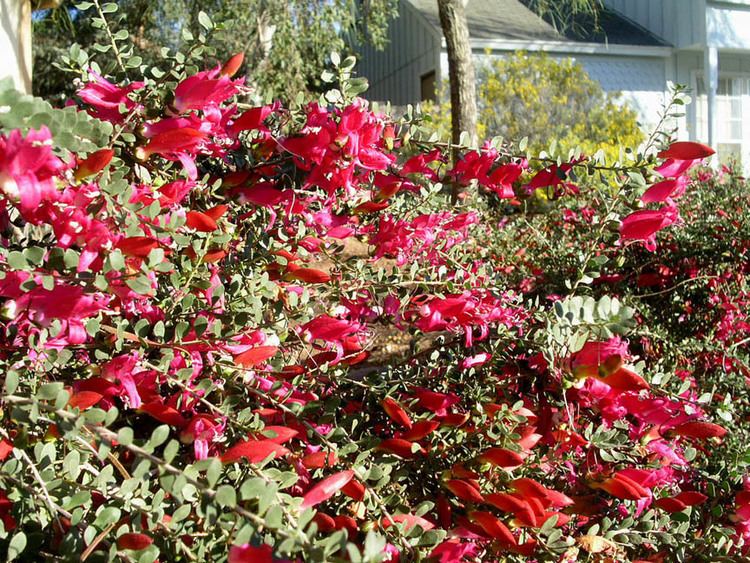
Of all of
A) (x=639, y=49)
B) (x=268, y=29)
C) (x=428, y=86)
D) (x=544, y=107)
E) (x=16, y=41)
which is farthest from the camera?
(x=428, y=86)

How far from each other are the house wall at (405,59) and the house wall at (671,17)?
169 inches

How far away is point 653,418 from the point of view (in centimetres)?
155

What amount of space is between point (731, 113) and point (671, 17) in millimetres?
2430

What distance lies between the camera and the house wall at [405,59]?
13.7 metres

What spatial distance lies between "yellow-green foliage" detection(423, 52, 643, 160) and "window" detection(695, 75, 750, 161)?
5257 mm

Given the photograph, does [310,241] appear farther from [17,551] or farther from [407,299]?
[17,551]

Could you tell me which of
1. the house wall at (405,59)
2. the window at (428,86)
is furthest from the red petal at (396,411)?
the window at (428,86)

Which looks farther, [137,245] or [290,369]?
[290,369]

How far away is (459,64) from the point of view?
6.39 metres

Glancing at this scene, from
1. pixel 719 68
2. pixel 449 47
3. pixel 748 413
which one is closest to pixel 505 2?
pixel 719 68

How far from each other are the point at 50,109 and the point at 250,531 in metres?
0.62

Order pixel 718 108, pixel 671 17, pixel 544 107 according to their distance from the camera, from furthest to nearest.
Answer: pixel 718 108 → pixel 671 17 → pixel 544 107

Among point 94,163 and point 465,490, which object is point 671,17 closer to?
point 465,490

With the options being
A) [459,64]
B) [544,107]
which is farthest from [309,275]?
[544,107]
